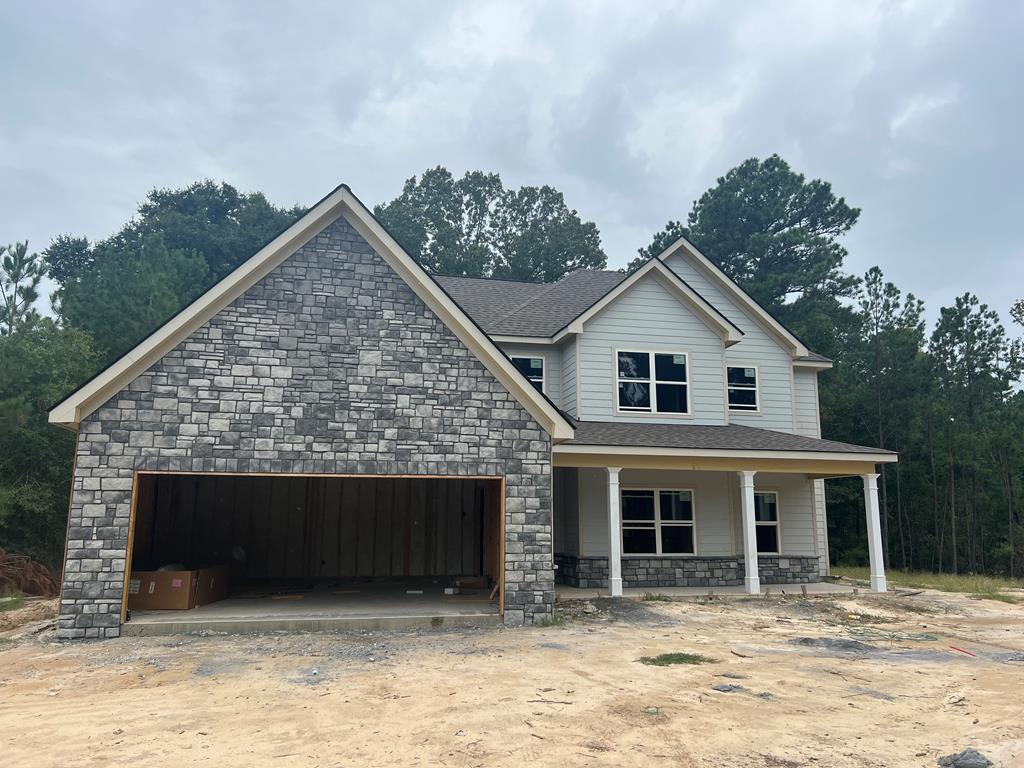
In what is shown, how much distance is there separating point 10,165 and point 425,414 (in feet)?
71.5

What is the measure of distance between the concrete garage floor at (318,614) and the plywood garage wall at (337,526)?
3.56 meters

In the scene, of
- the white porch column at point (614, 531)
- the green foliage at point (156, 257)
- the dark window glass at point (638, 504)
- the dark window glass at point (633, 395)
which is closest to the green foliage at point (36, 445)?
the green foliage at point (156, 257)

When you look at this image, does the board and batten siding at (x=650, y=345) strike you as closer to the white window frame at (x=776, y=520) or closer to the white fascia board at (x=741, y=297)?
the white fascia board at (x=741, y=297)

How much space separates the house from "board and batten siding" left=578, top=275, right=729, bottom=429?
0.05 metres

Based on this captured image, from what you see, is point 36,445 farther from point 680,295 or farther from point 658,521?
point 680,295

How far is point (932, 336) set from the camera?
26.9m

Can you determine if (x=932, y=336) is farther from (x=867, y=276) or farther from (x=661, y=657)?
(x=661, y=657)

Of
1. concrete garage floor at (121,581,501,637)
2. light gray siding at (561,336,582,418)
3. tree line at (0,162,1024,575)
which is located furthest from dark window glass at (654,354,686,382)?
tree line at (0,162,1024,575)

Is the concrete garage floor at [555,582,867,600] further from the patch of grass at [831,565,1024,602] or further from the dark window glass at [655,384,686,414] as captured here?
the dark window glass at [655,384,686,414]

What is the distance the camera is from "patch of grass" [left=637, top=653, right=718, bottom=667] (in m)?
8.59

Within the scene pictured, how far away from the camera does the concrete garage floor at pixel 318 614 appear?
33.6ft

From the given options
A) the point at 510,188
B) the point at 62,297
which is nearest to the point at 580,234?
the point at 510,188

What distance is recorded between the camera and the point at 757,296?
1401 inches

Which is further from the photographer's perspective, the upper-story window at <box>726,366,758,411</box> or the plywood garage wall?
the upper-story window at <box>726,366,758,411</box>
